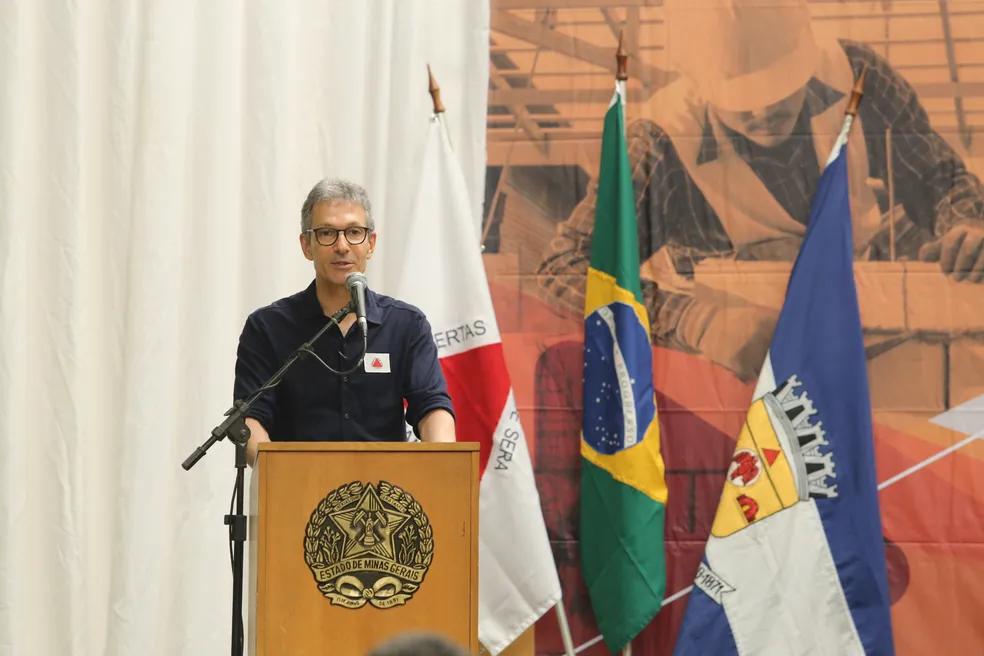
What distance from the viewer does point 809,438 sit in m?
4.26

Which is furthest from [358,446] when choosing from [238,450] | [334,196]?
[334,196]

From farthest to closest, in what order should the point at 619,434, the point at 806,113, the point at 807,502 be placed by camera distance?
the point at 806,113
the point at 619,434
the point at 807,502

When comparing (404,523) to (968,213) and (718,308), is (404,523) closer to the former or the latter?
(718,308)

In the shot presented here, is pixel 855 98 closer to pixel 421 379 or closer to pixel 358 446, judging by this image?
pixel 421 379

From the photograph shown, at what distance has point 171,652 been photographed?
4.43 metres

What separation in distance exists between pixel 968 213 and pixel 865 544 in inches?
48.1

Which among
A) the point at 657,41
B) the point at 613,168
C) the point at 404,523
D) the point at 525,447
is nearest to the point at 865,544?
the point at 525,447

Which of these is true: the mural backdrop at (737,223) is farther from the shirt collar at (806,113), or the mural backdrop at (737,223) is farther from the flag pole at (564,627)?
the flag pole at (564,627)

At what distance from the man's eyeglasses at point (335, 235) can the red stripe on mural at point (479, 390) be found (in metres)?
1.31

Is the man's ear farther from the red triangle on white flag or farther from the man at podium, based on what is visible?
the red triangle on white flag

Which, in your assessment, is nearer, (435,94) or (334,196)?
(334,196)

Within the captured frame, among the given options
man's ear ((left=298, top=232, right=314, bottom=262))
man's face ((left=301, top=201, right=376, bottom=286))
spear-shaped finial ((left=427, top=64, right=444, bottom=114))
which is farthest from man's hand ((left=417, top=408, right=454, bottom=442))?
spear-shaped finial ((left=427, top=64, right=444, bottom=114))

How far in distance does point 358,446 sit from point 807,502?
214 centimetres

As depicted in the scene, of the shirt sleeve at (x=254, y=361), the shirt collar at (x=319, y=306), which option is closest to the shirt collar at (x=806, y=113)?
the shirt collar at (x=319, y=306)
